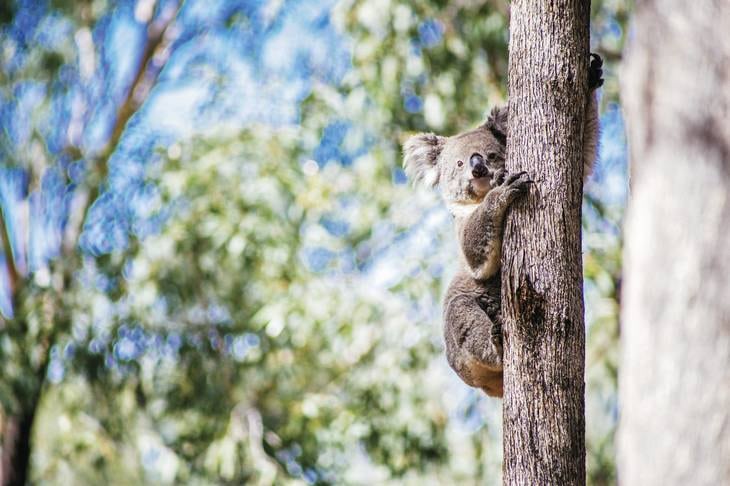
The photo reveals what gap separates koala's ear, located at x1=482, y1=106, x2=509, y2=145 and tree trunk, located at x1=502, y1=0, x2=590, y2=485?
1170 mm

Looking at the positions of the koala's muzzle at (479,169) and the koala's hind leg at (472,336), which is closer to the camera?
the koala's hind leg at (472,336)

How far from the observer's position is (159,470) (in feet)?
20.4

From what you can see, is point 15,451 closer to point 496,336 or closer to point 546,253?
point 496,336

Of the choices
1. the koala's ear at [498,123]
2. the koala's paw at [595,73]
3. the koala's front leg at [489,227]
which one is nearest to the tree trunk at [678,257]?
the koala's front leg at [489,227]

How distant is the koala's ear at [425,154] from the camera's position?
4.07 m

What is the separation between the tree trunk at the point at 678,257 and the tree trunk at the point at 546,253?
0.54 meters

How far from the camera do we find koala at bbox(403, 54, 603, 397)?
111 inches

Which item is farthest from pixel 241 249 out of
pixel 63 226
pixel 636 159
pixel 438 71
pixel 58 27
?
pixel 636 159

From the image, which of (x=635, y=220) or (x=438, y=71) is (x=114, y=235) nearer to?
(x=438, y=71)

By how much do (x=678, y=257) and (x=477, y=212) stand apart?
125cm

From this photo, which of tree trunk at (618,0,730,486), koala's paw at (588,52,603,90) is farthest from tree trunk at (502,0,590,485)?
tree trunk at (618,0,730,486)

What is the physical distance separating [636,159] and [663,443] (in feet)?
1.77

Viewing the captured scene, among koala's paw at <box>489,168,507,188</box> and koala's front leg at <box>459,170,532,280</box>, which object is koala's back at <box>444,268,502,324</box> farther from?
koala's paw at <box>489,168,507,188</box>

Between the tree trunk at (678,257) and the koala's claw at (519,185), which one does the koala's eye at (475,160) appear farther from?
the tree trunk at (678,257)
